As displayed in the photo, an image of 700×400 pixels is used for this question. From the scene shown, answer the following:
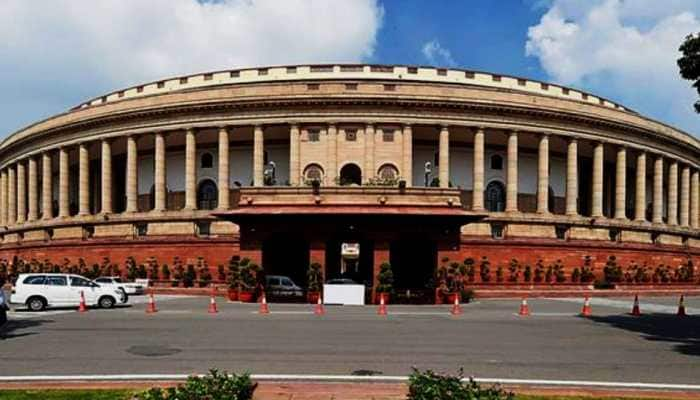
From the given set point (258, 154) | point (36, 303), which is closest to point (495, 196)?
point (258, 154)

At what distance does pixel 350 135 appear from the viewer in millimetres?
54219

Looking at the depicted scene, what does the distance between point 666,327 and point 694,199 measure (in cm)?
5777

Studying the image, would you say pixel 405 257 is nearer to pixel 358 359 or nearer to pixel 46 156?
pixel 358 359

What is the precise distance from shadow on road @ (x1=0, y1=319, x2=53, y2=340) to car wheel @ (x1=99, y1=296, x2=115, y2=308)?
7.19m

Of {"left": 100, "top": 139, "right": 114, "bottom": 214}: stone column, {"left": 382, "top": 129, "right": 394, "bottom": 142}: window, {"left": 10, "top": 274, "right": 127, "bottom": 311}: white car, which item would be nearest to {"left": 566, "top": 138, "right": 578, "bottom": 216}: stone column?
{"left": 382, "top": 129, "right": 394, "bottom": 142}: window

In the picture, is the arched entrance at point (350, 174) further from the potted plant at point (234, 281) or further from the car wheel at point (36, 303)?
the car wheel at point (36, 303)

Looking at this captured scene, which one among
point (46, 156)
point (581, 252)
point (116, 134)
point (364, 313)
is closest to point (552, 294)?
point (581, 252)

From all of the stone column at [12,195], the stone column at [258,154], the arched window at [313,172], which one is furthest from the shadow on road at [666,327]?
the stone column at [12,195]

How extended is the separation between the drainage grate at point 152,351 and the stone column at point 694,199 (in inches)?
2825

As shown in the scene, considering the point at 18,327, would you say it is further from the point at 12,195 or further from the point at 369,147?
the point at 12,195

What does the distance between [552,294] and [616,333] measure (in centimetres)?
2332

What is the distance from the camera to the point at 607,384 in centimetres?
1183

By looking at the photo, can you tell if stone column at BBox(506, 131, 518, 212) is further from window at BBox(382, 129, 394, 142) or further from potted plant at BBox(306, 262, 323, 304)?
potted plant at BBox(306, 262, 323, 304)

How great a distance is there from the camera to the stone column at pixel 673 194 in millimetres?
67062
